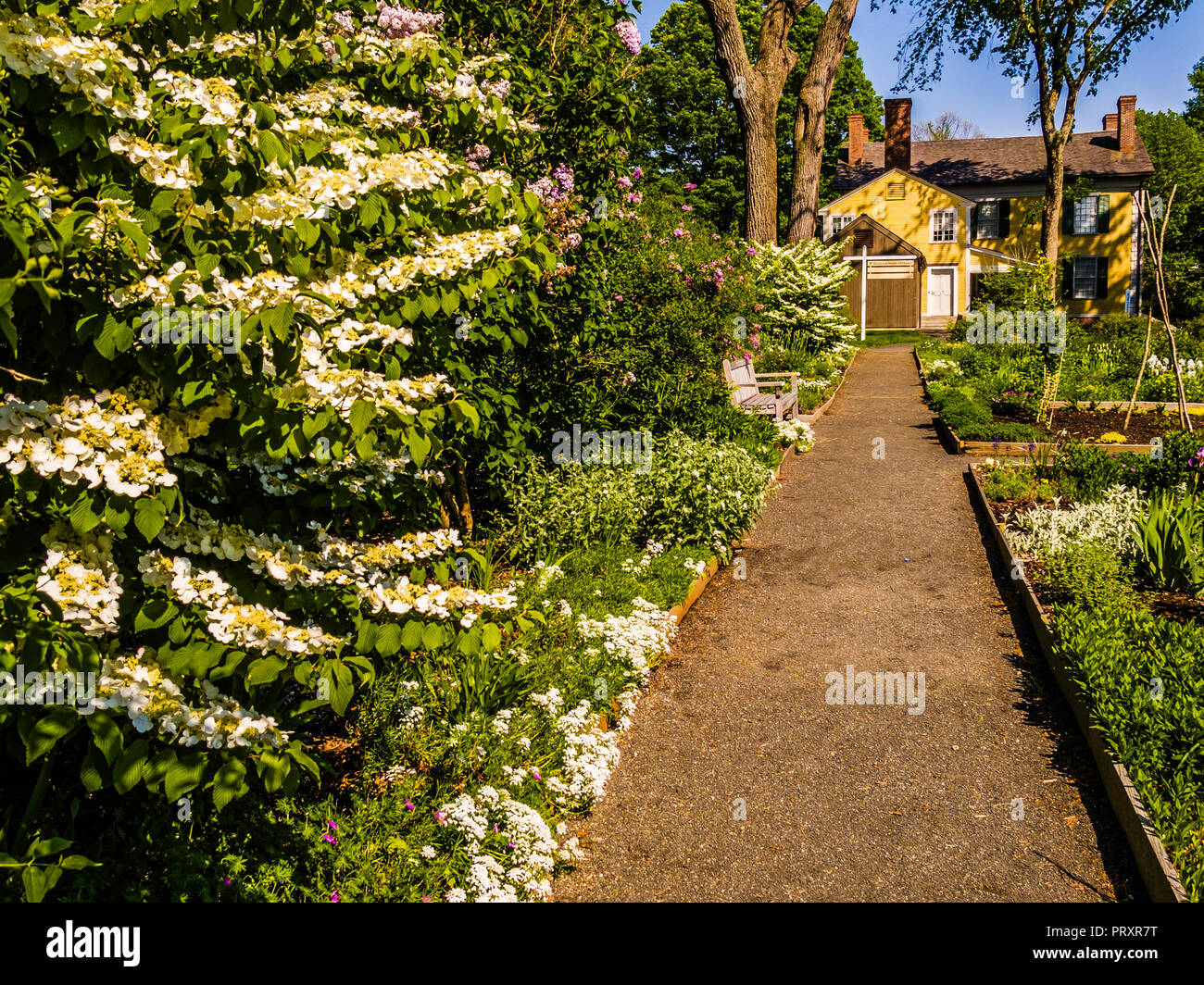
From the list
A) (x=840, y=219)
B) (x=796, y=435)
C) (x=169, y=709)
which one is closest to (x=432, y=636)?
(x=169, y=709)

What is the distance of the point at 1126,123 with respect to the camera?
41.9 metres

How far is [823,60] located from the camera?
20562 mm

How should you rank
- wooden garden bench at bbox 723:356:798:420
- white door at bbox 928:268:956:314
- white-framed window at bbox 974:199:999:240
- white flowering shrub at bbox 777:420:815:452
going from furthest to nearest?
1. white-framed window at bbox 974:199:999:240
2. white door at bbox 928:268:956:314
3. wooden garden bench at bbox 723:356:798:420
4. white flowering shrub at bbox 777:420:815:452

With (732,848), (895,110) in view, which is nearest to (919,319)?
(895,110)

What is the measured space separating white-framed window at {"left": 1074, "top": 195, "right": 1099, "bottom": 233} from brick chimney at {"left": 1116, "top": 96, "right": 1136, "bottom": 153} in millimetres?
2945

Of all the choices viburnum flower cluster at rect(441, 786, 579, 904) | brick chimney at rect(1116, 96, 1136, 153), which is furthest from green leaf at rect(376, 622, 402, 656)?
brick chimney at rect(1116, 96, 1136, 153)

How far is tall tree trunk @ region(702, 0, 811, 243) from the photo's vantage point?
18297mm

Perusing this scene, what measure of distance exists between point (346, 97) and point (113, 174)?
1.67m

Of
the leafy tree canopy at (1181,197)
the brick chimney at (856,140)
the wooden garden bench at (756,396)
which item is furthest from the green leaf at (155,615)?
the brick chimney at (856,140)

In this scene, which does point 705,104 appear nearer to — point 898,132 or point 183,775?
point 898,132

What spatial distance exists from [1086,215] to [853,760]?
44.3m

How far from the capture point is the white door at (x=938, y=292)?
40.0m

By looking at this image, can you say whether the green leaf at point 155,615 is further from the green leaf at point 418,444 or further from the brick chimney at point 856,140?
the brick chimney at point 856,140

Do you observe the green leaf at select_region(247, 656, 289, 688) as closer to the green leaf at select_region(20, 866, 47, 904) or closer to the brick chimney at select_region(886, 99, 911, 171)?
the green leaf at select_region(20, 866, 47, 904)
